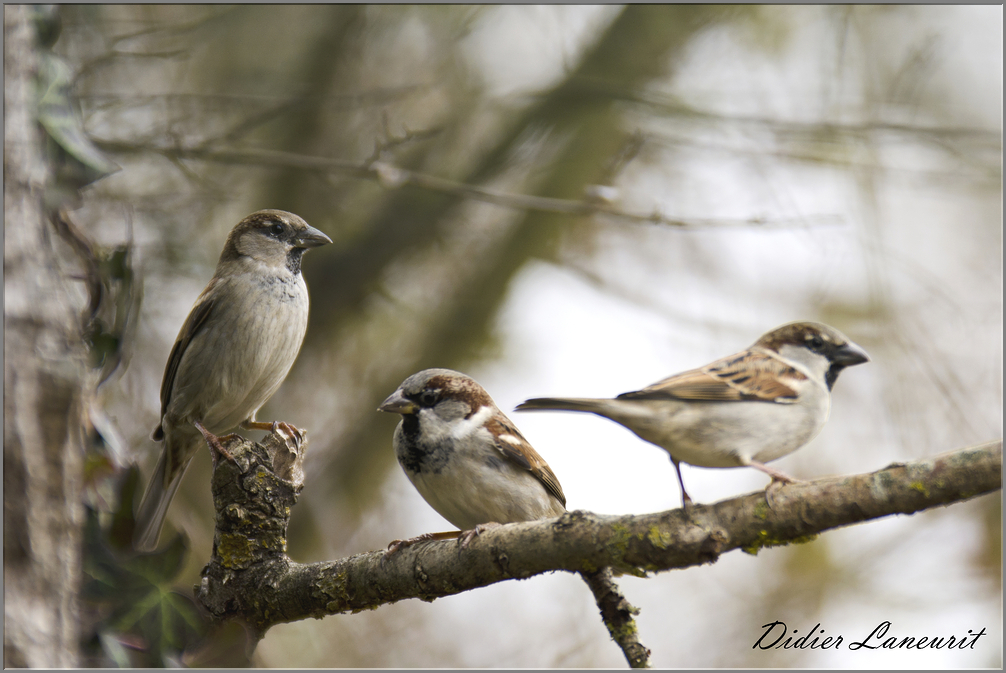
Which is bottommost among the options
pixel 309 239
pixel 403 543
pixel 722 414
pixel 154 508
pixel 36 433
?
pixel 154 508

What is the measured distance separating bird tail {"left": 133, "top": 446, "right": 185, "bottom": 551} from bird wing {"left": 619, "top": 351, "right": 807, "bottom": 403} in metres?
2.42

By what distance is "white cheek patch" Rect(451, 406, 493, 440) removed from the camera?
304cm

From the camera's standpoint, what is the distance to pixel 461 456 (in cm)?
299

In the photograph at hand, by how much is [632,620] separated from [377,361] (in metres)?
6.46

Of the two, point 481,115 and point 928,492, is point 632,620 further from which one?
point 481,115

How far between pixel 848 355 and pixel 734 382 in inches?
21.9

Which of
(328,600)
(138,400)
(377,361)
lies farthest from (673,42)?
(328,600)

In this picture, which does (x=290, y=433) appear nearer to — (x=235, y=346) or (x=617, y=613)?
(x=235, y=346)

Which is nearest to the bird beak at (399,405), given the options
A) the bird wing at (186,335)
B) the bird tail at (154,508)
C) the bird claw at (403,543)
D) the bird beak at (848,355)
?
the bird claw at (403,543)

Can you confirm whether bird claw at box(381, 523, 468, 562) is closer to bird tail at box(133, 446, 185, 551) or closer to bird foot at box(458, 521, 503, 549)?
bird foot at box(458, 521, 503, 549)

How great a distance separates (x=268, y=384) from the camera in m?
3.81

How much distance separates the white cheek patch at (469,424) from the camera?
9.98 ft

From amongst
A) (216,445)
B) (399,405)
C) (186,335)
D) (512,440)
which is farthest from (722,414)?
(186,335)

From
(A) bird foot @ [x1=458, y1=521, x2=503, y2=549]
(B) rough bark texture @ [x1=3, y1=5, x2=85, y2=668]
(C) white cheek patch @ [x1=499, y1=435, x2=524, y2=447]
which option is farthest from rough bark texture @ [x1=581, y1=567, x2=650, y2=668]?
(B) rough bark texture @ [x1=3, y1=5, x2=85, y2=668]
